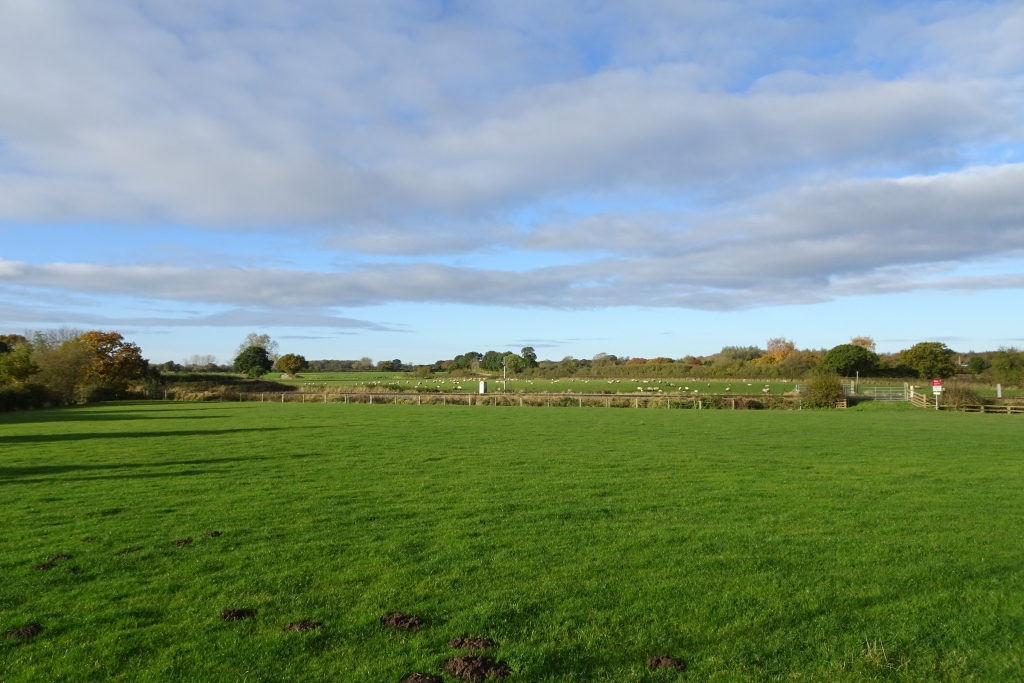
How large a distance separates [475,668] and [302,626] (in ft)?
5.96

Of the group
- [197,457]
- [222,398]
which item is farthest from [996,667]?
[222,398]

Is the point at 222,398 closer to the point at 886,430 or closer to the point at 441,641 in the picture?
the point at 886,430

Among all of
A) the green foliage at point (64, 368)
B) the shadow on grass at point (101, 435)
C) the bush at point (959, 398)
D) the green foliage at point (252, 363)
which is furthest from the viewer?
the green foliage at point (252, 363)

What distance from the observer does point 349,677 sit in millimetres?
5262

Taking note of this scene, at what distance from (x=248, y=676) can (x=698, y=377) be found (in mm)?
110160

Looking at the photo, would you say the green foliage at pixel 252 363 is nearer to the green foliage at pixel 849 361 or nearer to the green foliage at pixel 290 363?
the green foliage at pixel 290 363

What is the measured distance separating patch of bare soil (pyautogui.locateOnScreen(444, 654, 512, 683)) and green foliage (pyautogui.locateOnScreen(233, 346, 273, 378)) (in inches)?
5266

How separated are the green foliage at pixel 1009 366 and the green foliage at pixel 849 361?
1784 cm

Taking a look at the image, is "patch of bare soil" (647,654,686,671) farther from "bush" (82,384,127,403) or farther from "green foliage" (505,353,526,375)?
"green foliage" (505,353,526,375)

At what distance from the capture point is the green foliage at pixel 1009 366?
Answer: 6912 cm

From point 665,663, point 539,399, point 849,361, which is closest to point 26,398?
point 539,399

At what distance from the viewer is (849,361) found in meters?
92.1

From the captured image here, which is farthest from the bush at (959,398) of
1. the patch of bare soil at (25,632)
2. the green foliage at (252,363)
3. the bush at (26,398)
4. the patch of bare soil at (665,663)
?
the green foliage at (252,363)

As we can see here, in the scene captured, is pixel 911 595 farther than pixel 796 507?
No
